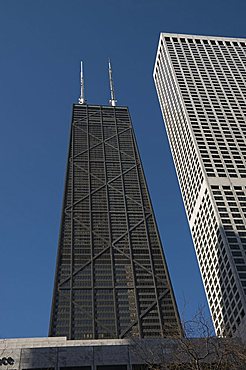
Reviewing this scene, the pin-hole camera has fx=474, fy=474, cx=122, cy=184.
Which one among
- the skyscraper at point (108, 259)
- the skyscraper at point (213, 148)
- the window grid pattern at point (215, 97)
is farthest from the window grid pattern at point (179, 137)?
the skyscraper at point (108, 259)

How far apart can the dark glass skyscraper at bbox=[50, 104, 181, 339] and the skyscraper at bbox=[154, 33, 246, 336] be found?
1967 centimetres

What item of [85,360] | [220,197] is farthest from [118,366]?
[220,197]

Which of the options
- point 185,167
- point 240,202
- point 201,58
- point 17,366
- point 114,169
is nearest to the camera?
point 17,366

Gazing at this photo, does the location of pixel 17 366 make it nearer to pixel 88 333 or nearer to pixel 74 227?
pixel 88 333

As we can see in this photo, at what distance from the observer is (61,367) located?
193ft

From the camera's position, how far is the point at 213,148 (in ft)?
449

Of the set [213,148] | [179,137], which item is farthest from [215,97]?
[213,148]

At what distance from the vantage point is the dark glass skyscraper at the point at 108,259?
429 ft

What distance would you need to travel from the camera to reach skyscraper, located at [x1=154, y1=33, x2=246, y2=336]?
356ft

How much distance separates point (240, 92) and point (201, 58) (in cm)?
2449

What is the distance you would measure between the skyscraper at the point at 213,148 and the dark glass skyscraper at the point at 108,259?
1967 cm

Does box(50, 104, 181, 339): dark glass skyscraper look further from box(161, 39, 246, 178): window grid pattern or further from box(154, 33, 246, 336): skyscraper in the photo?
box(161, 39, 246, 178): window grid pattern

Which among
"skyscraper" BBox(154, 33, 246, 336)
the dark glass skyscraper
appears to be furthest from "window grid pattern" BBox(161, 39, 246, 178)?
the dark glass skyscraper

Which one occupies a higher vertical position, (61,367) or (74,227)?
(74,227)
